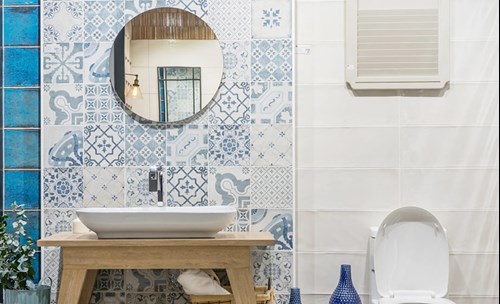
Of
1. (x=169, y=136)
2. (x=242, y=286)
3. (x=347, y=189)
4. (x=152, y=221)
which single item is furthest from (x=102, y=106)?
(x=347, y=189)

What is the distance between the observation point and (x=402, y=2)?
312 cm

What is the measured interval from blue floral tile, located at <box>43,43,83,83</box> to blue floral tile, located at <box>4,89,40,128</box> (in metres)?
0.11

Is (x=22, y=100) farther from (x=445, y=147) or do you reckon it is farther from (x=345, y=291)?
(x=445, y=147)

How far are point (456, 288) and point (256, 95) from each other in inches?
51.2

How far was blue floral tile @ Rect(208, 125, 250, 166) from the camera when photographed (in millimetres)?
3068

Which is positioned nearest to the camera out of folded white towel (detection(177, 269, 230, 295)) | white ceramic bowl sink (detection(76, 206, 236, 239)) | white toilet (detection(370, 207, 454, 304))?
white ceramic bowl sink (detection(76, 206, 236, 239))

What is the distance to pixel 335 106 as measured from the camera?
3.13m

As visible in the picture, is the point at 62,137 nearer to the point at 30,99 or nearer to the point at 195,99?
the point at 30,99

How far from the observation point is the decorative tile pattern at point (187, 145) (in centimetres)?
308

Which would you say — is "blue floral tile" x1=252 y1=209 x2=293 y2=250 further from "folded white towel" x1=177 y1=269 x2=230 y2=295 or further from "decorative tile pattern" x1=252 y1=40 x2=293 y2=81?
"decorative tile pattern" x1=252 y1=40 x2=293 y2=81

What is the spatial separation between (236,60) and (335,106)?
515 mm

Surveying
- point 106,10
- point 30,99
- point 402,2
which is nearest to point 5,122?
point 30,99

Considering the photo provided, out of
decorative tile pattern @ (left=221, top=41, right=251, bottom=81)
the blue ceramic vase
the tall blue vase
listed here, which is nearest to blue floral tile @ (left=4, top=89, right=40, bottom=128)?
decorative tile pattern @ (left=221, top=41, right=251, bottom=81)

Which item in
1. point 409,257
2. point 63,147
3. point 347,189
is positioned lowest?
point 409,257
